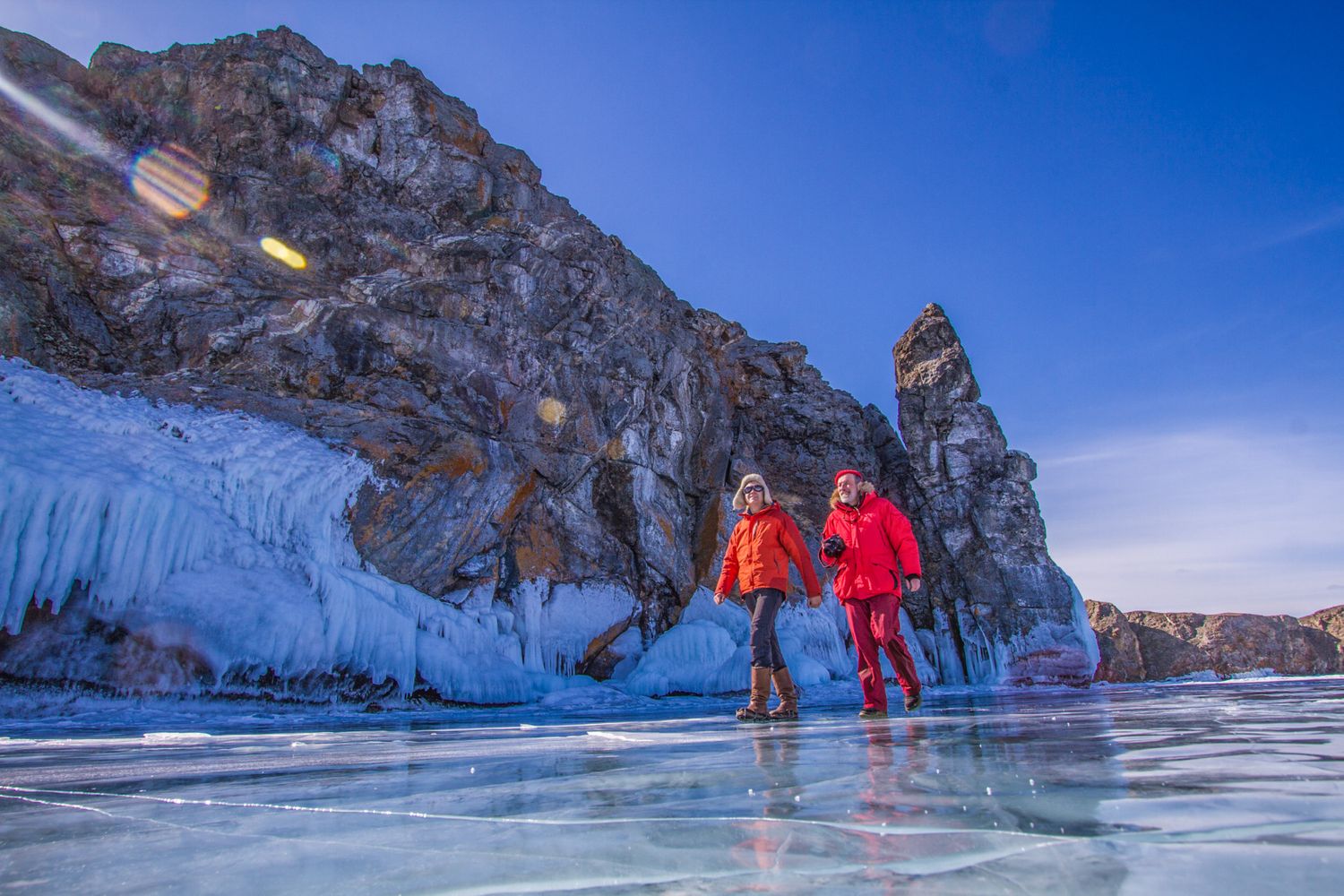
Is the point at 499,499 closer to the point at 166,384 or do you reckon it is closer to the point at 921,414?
the point at 166,384

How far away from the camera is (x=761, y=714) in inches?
175

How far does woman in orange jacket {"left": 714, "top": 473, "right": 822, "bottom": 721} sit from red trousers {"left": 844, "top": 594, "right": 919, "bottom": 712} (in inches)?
12.6

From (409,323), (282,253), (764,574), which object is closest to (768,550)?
(764,574)

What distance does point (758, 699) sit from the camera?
457 centimetres

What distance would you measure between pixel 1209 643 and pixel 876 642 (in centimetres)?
2667

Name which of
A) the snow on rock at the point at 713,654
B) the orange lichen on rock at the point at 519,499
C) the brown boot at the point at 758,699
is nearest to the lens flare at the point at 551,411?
the orange lichen on rock at the point at 519,499

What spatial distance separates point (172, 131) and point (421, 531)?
10584 mm

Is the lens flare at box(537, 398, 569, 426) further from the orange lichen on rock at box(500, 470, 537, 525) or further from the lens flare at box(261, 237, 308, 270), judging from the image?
the lens flare at box(261, 237, 308, 270)

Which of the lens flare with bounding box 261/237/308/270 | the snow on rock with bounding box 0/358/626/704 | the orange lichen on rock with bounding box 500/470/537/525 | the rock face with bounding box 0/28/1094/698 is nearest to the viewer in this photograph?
the snow on rock with bounding box 0/358/626/704

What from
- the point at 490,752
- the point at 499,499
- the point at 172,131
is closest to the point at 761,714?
A: the point at 490,752

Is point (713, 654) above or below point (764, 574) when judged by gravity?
below

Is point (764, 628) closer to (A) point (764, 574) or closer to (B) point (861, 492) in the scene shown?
(A) point (764, 574)

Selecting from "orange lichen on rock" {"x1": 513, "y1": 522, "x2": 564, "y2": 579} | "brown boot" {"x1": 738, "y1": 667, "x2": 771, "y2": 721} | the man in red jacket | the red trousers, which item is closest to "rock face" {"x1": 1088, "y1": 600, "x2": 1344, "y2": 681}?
"orange lichen on rock" {"x1": 513, "y1": 522, "x2": 564, "y2": 579}

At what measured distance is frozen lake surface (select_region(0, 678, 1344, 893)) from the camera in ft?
2.83
